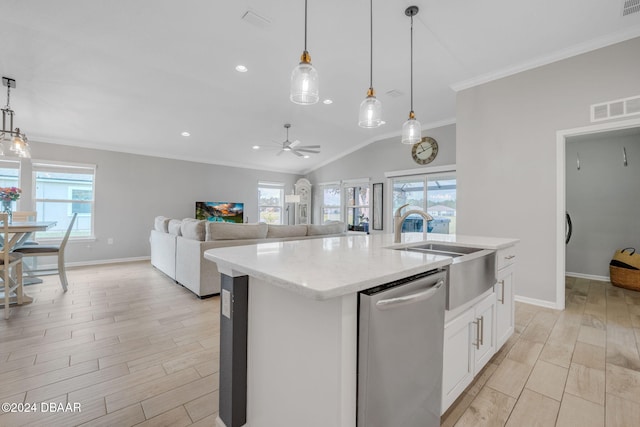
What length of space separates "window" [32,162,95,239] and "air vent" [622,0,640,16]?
26.4 ft

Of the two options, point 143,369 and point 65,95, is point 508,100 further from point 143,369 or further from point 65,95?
point 65,95

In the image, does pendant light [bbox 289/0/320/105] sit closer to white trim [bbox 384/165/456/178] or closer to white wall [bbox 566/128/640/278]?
white trim [bbox 384/165/456/178]

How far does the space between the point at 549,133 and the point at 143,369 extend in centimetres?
453

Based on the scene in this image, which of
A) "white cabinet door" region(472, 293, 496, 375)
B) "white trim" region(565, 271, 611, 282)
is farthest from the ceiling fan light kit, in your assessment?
"white trim" region(565, 271, 611, 282)

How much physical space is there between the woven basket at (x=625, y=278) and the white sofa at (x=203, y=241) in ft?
14.0

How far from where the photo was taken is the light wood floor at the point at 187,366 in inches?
56.7

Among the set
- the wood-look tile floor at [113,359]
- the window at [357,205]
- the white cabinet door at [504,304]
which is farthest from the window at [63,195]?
the white cabinet door at [504,304]

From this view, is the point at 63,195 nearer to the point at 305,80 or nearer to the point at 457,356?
the point at 305,80

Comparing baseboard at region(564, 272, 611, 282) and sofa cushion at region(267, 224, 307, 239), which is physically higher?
sofa cushion at region(267, 224, 307, 239)

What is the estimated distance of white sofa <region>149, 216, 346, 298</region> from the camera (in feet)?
10.9

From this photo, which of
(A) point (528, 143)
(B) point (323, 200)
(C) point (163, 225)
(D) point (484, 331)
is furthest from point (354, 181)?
(D) point (484, 331)

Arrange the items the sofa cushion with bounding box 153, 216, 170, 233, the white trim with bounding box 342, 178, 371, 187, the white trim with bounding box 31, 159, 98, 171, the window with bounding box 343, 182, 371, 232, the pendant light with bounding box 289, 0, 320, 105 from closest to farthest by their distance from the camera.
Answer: the pendant light with bounding box 289, 0, 320, 105
the sofa cushion with bounding box 153, 216, 170, 233
the white trim with bounding box 31, 159, 98, 171
the white trim with bounding box 342, 178, 371, 187
the window with bounding box 343, 182, 371, 232

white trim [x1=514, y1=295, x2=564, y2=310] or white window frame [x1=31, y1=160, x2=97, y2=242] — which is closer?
white trim [x1=514, y1=295, x2=564, y2=310]

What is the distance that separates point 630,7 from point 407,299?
3571 millimetres
